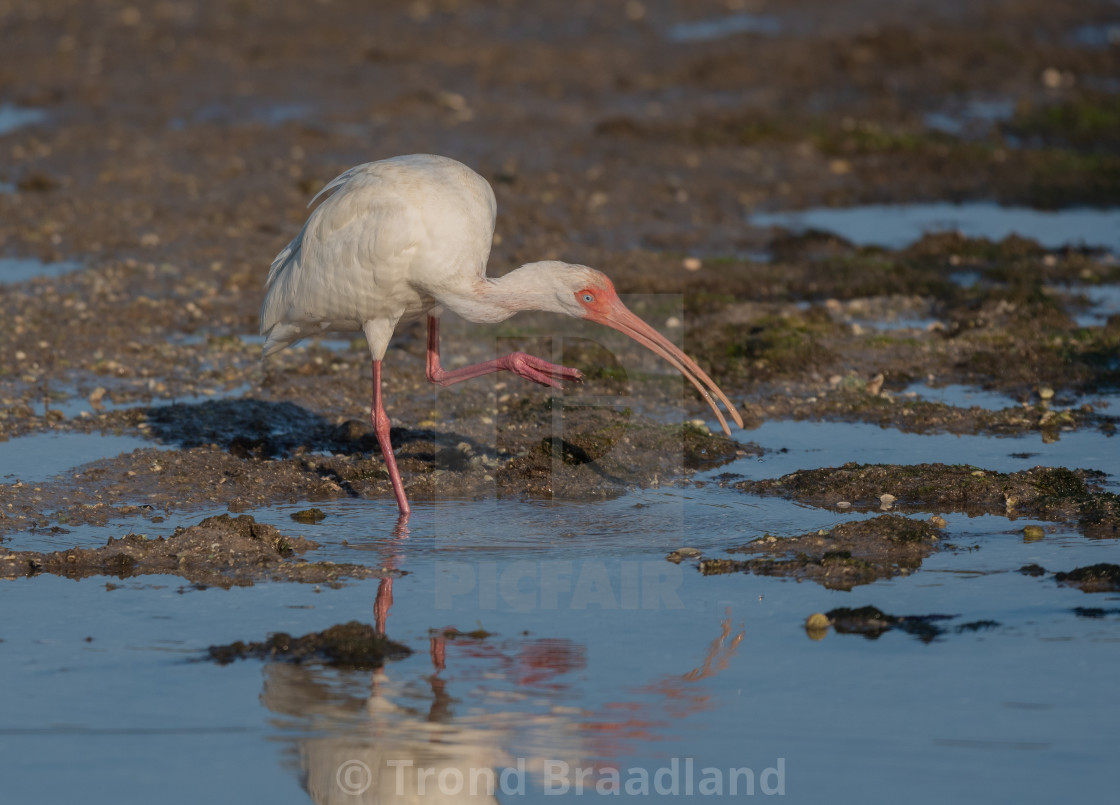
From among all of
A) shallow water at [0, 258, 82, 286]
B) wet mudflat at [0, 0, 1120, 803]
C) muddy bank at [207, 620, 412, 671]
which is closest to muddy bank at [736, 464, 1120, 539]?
wet mudflat at [0, 0, 1120, 803]

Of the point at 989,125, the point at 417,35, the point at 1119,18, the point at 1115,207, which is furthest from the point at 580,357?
the point at 1119,18

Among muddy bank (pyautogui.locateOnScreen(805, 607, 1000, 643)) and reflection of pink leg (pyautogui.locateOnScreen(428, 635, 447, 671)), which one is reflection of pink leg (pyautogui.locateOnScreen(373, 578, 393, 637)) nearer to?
reflection of pink leg (pyautogui.locateOnScreen(428, 635, 447, 671))

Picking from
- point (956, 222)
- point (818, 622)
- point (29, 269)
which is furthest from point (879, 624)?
point (956, 222)

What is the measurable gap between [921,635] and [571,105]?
51.4 feet

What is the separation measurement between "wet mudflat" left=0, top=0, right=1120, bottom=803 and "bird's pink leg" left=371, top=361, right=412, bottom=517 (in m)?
0.21

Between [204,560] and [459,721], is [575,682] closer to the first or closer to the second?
[459,721]

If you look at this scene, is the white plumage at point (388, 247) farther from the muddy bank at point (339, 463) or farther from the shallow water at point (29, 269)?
the shallow water at point (29, 269)

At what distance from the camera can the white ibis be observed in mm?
8406

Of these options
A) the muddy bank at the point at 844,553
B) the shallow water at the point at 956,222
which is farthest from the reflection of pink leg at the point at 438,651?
the shallow water at the point at 956,222

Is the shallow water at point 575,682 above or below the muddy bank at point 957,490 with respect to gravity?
below

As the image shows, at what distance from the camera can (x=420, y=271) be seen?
8461 mm

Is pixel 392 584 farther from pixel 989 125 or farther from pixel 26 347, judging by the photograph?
pixel 989 125

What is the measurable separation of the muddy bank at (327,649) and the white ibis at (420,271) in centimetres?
208

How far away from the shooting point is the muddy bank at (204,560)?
294 inches
